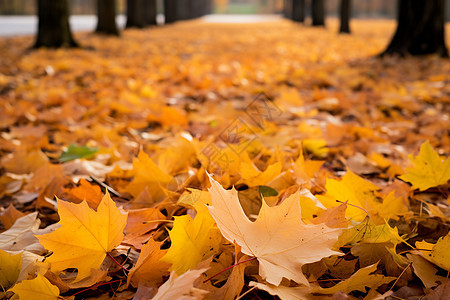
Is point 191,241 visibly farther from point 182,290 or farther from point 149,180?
point 149,180

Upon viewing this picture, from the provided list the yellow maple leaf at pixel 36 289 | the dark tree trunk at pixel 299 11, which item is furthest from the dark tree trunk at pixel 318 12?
the yellow maple leaf at pixel 36 289

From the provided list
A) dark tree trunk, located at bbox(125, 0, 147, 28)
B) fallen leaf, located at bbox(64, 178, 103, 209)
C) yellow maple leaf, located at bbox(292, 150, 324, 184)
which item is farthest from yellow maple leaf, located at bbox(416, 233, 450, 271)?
dark tree trunk, located at bbox(125, 0, 147, 28)

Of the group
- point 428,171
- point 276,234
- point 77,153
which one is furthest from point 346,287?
point 77,153

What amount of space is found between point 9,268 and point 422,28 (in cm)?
609

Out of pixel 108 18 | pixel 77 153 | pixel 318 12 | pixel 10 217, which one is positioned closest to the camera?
pixel 10 217

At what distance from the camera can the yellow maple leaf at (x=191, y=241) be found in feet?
2.55

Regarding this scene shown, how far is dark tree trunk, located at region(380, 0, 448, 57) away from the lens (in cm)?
548

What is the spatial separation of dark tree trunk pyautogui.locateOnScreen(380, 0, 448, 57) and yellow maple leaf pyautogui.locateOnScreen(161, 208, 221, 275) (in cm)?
565

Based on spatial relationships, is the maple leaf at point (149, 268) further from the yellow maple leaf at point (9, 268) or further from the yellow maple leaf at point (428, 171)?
the yellow maple leaf at point (428, 171)

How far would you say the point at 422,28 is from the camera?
5566 mm

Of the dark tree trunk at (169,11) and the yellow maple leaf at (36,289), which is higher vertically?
the dark tree trunk at (169,11)

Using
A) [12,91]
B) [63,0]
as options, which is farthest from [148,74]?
[63,0]

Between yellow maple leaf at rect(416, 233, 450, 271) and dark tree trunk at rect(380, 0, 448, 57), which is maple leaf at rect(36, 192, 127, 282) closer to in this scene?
yellow maple leaf at rect(416, 233, 450, 271)

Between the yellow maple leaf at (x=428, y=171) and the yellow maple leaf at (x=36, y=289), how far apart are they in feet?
3.00
